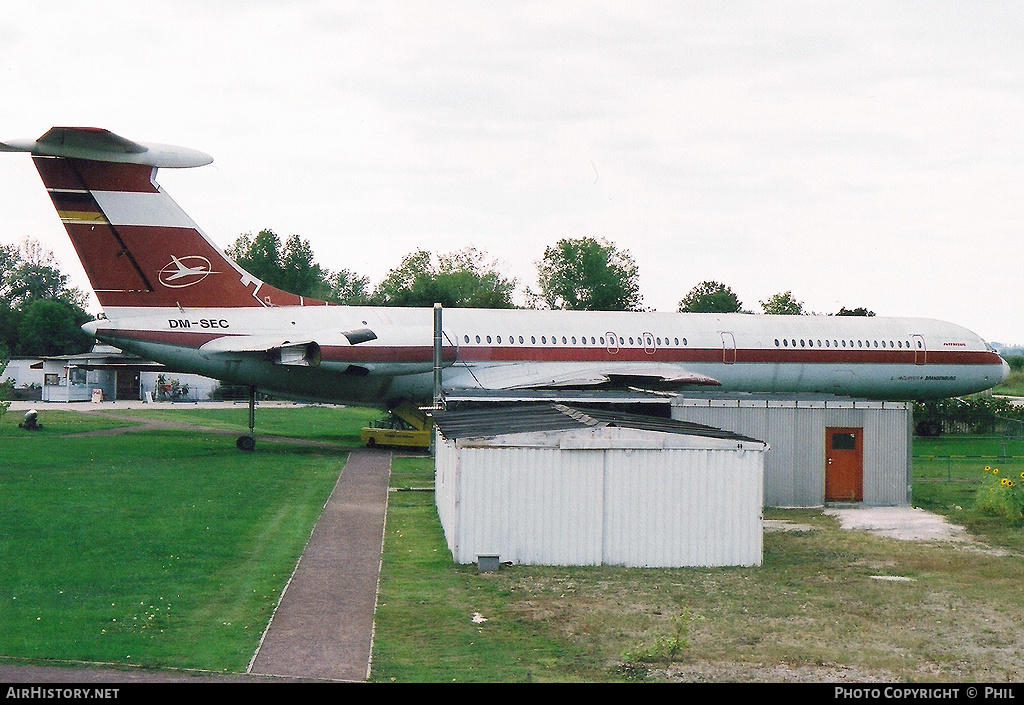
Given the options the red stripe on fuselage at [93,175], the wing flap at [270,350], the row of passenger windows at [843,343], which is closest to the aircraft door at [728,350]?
the row of passenger windows at [843,343]

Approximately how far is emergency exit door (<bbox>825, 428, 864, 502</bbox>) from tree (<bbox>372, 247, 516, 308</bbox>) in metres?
53.4

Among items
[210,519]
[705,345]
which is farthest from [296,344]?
[705,345]

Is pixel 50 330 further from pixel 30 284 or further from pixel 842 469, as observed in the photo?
pixel 842 469

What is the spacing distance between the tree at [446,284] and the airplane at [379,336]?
40.1 meters

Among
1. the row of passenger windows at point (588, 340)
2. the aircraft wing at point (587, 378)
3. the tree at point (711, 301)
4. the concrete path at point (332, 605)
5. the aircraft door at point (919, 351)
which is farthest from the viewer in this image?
the tree at point (711, 301)

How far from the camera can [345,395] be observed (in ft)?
117

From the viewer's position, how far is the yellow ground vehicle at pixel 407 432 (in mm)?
37188

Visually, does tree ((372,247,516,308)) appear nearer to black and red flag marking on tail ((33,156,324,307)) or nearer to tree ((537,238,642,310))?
tree ((537,238,642,310))

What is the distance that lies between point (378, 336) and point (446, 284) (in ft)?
214

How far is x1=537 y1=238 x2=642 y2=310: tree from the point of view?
3762 inches

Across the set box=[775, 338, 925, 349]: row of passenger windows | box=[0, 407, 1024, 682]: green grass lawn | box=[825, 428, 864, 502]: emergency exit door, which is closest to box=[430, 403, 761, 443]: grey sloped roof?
box=[0, 407, 1024, 682]: green grass lawn

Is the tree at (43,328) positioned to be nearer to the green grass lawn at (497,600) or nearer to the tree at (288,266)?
the tree at (288,266)
